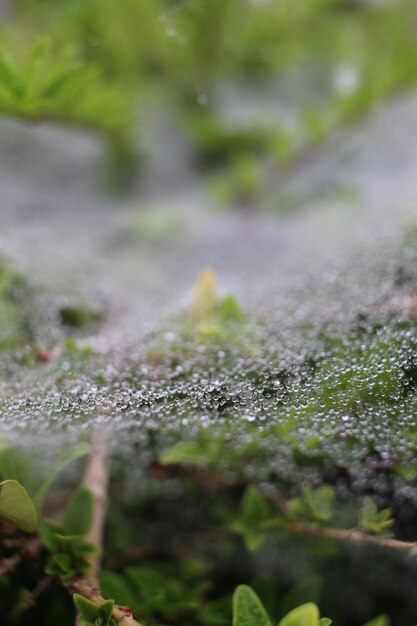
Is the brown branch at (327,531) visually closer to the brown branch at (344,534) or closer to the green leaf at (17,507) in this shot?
the brown branch at (344,534)

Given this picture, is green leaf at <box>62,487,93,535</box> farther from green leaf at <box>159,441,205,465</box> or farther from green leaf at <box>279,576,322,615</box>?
green leaf at <box>279,576,322,615</box>

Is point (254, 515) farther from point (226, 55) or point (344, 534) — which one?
point (226, 55)

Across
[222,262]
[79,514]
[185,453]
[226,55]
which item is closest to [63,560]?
[79,514]

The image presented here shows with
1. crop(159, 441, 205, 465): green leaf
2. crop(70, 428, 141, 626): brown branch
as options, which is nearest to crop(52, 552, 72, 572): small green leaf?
crop(70, 428, 141, 626): brown branch

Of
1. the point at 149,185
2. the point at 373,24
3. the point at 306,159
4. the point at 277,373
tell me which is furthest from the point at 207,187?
the point at 277,373

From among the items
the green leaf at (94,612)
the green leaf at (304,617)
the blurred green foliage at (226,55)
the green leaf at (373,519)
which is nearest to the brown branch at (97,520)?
the green leaf at (94,612)
